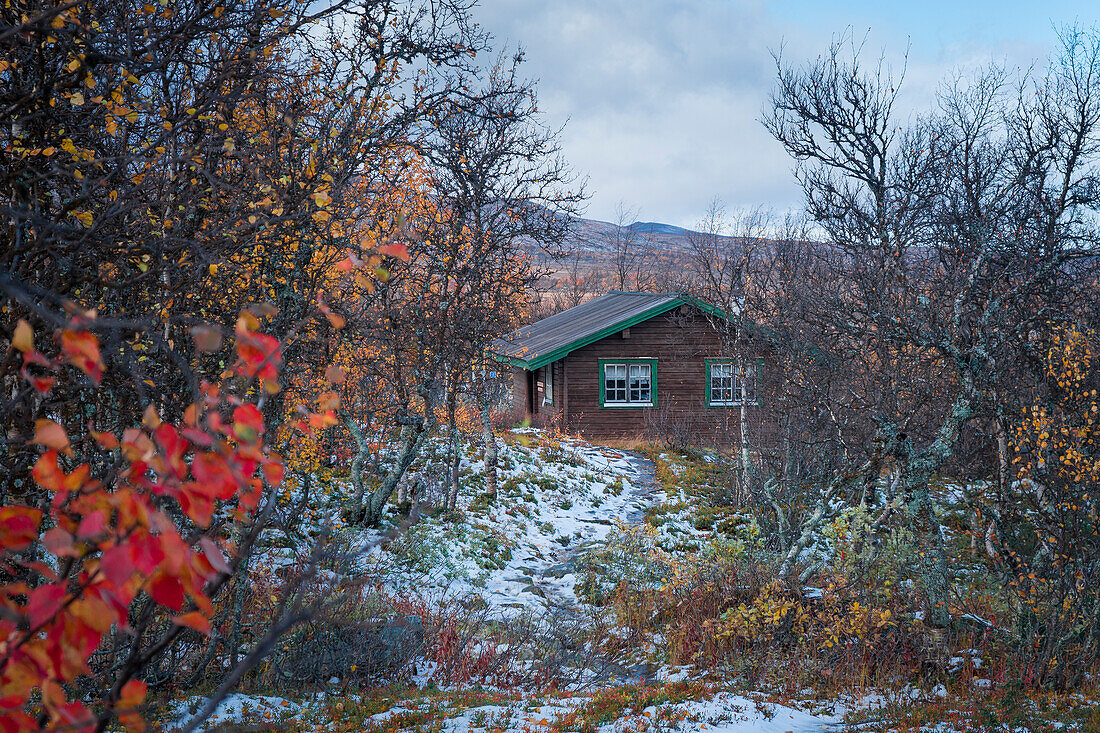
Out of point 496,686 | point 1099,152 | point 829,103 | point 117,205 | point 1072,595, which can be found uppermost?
Answer: point 829,103

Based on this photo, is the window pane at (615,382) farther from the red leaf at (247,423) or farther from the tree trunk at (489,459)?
the red leaf at (247,423)

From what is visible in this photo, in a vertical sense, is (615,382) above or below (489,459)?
above

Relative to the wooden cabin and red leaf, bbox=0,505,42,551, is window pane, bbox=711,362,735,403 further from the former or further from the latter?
red leaf, bbox=0,505,42,551

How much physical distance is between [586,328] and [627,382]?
7.60ft

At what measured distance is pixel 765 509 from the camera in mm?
11750

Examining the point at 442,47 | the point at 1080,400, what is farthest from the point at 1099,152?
the point at 442,47

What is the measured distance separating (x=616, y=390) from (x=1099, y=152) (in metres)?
14.2

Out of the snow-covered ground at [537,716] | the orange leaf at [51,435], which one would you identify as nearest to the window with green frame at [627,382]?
the snow-covered ground at [537,716]

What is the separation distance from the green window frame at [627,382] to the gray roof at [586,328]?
3.74 feet

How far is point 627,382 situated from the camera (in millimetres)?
22484

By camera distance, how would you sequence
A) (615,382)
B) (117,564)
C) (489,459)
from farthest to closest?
(615,382) < (489,459) < (117,564)

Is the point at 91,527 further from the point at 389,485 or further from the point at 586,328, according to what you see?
the point at 586,328

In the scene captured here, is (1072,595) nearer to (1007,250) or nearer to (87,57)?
(1007,250)

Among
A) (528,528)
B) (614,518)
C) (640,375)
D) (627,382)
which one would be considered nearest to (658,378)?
(640,375)
